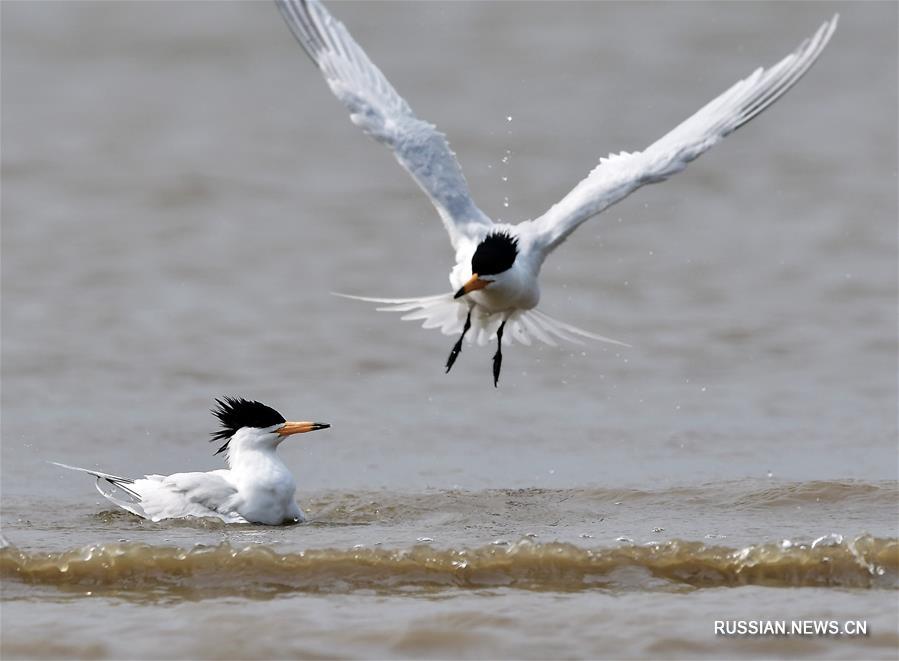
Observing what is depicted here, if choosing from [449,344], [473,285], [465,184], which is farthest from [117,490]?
[449,344]

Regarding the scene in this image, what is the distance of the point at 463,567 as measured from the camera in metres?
6.12

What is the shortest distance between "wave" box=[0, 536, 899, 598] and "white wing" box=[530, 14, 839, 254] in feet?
6.97

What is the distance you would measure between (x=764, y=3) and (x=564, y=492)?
1259 centimetres

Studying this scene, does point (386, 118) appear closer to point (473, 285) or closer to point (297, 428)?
point (473, 285)

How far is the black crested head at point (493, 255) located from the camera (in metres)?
7.53

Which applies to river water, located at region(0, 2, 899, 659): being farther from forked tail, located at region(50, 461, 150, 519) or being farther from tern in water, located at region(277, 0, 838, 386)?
tern in water, located at region(277, 0, 838, 386)

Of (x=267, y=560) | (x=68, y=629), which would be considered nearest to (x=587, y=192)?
(x=267, y=560)

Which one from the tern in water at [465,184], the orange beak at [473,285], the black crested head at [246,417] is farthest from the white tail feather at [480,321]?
the black crested head at [246,417]

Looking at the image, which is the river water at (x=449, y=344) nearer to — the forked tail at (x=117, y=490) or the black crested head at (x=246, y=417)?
the forked tail at (x=117, y=490)

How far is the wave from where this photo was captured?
6.03 metres

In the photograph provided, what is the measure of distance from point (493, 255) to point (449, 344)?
10.7 feet

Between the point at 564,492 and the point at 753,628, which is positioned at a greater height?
the point at 564,492

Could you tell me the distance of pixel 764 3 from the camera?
19.0m

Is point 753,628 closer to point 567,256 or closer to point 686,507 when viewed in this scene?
point 686,507
